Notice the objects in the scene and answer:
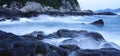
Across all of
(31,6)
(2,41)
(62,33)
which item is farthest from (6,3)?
(2,41)

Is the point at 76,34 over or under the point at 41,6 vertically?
over

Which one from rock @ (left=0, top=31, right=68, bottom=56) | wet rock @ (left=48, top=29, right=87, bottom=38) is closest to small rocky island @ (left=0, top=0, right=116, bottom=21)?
wet rock @ (left=48, top=29, right=87, bottom=38)

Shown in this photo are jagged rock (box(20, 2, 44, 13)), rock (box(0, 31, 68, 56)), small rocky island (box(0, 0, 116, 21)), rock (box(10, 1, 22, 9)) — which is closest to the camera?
rock (box(0, 31, 68, 56))

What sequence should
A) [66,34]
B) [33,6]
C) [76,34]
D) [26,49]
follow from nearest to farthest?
[26,49] < [76,34] < [66,34] < [33,6]

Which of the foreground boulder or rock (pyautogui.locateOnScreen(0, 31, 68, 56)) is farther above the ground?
rock (pyautogui.locateOnScreen(0, 31, 68, 56))

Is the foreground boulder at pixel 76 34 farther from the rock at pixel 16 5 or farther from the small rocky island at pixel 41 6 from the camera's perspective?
the rock at pixel 16 5

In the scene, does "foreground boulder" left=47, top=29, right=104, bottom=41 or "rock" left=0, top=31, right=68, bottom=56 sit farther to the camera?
"foreground boulder" left=47, top=29, right=104, bottom=41

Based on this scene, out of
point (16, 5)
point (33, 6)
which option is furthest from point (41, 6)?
point (16, 5)

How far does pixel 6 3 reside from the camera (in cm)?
7019

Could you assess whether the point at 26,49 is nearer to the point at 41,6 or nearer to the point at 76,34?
the point at 76,34

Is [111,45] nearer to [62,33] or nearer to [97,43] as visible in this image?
[97,43]

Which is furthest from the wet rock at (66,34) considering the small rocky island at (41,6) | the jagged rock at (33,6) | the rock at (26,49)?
the jagged rock at (33,6)

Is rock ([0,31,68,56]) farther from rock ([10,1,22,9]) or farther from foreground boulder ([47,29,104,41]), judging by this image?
rock ([10,1,22,9])

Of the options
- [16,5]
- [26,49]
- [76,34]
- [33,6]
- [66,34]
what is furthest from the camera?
[33,6]
